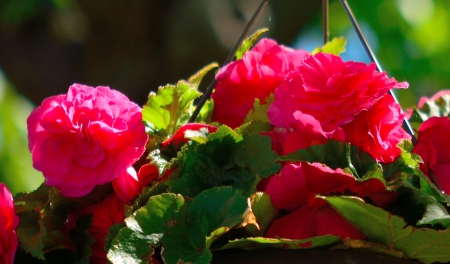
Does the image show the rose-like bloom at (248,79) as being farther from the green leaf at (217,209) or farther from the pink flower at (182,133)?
the green leaf at (217,209)

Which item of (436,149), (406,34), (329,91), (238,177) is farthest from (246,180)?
(406,34)

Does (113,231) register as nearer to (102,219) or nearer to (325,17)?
(102,219)

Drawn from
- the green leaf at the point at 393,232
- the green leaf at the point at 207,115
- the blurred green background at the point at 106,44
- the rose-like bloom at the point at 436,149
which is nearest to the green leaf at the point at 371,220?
the green leaf at the point at 393,232

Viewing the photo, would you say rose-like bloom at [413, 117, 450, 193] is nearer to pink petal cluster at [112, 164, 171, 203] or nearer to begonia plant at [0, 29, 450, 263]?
begonia plant at [0, 29, 450, 263]

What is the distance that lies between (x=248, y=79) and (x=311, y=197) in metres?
0.20

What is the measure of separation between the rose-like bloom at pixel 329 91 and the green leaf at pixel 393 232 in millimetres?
97

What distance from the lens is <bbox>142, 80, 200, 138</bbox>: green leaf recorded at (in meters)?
0.64

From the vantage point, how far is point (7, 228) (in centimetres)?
57

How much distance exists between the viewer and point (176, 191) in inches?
21.5

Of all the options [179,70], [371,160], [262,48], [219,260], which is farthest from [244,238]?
[179,70]

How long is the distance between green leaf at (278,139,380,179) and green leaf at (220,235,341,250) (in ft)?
0.25

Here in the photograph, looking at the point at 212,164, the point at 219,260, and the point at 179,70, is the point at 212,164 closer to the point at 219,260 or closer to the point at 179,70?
the point at 219,260

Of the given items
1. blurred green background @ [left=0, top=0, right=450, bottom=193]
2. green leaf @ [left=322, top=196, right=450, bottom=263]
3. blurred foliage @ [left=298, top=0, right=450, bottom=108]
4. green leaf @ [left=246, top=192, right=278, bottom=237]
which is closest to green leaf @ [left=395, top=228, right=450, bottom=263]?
green leaf @ [left=322, top=196, right=450, bottom=263]

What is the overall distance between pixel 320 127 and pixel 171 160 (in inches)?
5.5
